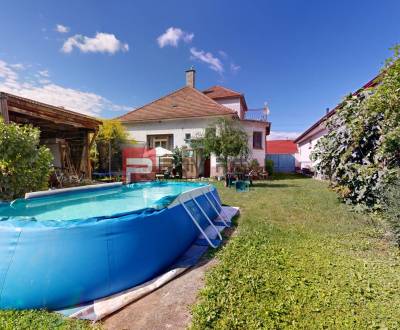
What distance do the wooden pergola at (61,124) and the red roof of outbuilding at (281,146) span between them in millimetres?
32540

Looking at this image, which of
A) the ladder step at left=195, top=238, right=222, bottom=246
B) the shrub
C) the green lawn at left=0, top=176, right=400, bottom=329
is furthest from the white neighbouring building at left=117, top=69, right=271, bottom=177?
the green lawn at left=0, top=176, right=400, bottom=329

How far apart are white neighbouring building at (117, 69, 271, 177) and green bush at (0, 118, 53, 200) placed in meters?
12.6

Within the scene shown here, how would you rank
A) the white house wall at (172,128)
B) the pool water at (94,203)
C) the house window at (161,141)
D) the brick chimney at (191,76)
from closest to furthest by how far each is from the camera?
1. the pool water at (94,203)
2. the white house wall at (172,128)
3. the house window at (161,141)
4. the brick chimney at (191,76)

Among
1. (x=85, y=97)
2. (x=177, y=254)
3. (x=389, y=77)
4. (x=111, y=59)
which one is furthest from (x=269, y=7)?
(x=85, y=97)

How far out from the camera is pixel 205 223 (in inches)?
225

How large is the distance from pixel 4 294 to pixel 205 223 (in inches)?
157

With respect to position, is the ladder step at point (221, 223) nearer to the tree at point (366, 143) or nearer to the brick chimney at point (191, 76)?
the tree at point (366, 143)

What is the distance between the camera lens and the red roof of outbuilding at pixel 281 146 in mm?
40169

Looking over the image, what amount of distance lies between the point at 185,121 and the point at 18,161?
14257 millimetres

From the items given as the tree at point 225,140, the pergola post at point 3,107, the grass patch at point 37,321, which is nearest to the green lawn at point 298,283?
the grass patch at point 37,321

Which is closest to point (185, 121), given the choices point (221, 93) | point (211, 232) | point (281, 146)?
point (221, 93)

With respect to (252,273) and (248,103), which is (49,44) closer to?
(252,273)

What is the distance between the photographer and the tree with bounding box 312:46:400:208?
568cm

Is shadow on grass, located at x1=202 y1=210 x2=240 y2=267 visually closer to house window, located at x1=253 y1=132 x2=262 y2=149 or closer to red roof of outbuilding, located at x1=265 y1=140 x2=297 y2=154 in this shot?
house window, located at x1=253 y1=132 x2=262 y2=149
